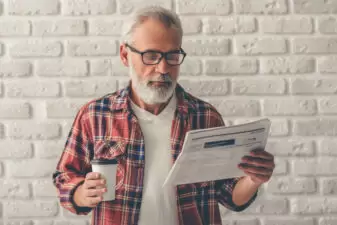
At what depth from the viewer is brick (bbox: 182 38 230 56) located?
4.77 feet

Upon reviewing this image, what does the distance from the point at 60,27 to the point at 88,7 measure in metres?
0.12

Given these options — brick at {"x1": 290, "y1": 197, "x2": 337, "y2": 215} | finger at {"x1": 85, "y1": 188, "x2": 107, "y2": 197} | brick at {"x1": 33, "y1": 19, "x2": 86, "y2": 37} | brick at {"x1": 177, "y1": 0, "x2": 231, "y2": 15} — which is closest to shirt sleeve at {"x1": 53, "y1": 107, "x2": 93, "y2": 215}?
finger at {"x1": 85, "y1": 188, "x2": 107, "y2": 197}

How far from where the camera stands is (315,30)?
4.89 feet

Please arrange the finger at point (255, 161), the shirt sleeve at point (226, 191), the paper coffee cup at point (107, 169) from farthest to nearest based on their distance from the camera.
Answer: the shirt sleeve at point (226, 191), the finger at point (255, 161), the paper coffee cup at point (107, 169)

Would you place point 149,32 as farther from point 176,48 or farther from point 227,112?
point 227,112

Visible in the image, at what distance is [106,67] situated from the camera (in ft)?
4.75

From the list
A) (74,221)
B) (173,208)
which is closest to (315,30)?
(173,208)

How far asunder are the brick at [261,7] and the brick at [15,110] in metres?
0.83

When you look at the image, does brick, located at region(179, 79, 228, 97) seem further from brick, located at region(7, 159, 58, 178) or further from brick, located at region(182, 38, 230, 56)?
brick, located at region(7, 159, 58, 178)

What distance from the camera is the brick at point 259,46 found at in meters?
1.47

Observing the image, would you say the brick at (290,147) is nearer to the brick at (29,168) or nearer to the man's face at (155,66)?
the man's face at (155,66)

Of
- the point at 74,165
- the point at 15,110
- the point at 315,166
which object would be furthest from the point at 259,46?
the point at 15,110

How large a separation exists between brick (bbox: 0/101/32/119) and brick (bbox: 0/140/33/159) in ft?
0.30

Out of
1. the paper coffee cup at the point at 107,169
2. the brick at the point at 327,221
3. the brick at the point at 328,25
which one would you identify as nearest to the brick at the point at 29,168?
the paper coffee cup at the point at 107,169
